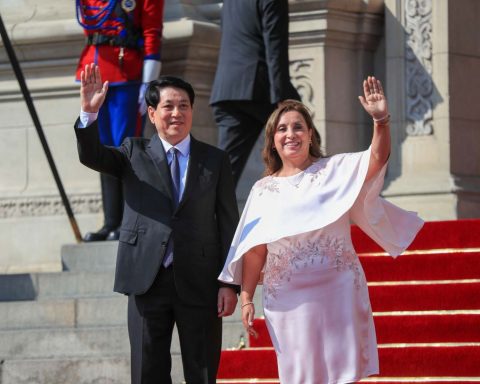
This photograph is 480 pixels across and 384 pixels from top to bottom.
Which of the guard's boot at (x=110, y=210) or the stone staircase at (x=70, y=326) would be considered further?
the guard's boot at (x=110, y=210)

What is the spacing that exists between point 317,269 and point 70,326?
3305mm

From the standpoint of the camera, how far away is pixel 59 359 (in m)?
9.11

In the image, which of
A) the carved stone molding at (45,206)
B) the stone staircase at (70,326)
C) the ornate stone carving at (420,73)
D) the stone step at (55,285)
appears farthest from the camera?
the carved stone molding at (45,206)

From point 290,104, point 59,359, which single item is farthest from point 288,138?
point 59,359

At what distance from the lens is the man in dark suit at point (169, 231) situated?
6.80 m

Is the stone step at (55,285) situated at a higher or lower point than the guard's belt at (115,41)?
lower

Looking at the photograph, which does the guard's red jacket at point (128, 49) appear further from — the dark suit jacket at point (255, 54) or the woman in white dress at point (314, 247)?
the woman in white dress at point (314, 247)

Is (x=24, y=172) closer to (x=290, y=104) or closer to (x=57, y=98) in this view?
(x=57, y=98)

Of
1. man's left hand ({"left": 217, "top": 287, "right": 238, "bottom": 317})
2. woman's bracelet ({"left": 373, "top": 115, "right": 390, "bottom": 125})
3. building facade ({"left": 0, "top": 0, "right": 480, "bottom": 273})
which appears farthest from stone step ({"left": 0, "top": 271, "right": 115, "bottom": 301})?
woman's bracelet ({"left": 373, "top": 115, "right": 390, "bottom": 125})

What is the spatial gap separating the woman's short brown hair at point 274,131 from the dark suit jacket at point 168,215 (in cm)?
20

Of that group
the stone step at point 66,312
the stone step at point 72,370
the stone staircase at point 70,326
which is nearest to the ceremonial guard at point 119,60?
the stone staircase at point 70,326

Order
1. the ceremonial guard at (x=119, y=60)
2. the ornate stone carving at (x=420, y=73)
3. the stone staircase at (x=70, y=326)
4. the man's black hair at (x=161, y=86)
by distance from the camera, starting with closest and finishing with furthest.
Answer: the man's black hair at (x=161, y=86) → the stone staircase at (x=70, y=326) → the ceremonial guard at (x=119, y=60) → the ornate stone carving at (x=420, y=73)

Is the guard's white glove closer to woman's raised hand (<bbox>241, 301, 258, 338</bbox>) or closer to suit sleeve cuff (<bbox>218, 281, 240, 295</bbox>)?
suit sleeve cuff (<bbox>218, 281, 240, 295</bbox>)

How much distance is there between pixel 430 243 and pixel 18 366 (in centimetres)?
258
